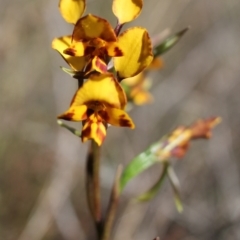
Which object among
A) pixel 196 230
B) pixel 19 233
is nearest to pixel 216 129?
pixel 196 230

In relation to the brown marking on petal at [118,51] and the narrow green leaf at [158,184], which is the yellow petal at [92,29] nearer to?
the brown marking on petal at [118,51]

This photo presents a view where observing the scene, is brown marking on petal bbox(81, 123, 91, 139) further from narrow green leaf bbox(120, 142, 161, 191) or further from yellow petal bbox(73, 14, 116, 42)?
narrow green leaf bbox(120, 142, 161, 191)

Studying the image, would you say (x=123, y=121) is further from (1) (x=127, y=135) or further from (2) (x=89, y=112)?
(1) (x=127, y=135)

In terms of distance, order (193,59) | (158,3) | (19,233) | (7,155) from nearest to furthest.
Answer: (19,233) < (7,155) < (193,59) < (158,3)

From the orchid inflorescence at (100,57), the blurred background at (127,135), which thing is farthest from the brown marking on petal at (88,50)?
the blurred background at (127,135)

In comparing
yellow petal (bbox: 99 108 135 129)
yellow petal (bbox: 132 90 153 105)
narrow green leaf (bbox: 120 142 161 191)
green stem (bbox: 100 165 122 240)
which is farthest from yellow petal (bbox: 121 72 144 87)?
yellow petal (bbox: 99 108 135 129)

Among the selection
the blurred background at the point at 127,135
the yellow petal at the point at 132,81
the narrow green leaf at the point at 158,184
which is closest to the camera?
the narrow green leaf at the point at 158,184

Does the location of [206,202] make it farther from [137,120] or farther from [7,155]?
[7,155]
